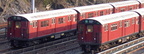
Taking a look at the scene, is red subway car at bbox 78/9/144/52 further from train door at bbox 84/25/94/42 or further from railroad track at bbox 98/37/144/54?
railroad track at bbox 98/37/144/54

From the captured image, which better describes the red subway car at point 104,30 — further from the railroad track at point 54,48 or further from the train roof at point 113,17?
the railroad track at point 54,48

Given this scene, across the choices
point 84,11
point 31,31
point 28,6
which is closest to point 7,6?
point 28,6

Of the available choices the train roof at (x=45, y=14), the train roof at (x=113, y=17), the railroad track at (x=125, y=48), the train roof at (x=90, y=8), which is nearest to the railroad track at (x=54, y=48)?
the train roof at (x=45, y=14)

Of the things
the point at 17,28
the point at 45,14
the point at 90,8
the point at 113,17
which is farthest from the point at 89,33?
the point at 90,8

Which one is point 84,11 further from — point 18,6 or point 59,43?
point 18,6

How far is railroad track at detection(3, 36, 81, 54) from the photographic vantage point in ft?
72.5

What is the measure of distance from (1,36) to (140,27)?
1275 centimetres

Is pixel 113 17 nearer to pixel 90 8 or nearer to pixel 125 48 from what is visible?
pixel 125 48

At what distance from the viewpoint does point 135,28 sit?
995 inches

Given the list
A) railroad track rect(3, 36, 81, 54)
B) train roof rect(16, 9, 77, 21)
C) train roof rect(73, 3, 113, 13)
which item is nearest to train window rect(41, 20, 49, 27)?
train roof rect(16, 9, 77, 21)

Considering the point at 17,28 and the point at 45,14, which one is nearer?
the point at 17,28

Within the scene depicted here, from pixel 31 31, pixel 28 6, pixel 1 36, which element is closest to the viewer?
pixel 31 31

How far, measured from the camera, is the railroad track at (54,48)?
2209 centimetres

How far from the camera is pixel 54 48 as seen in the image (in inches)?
925
